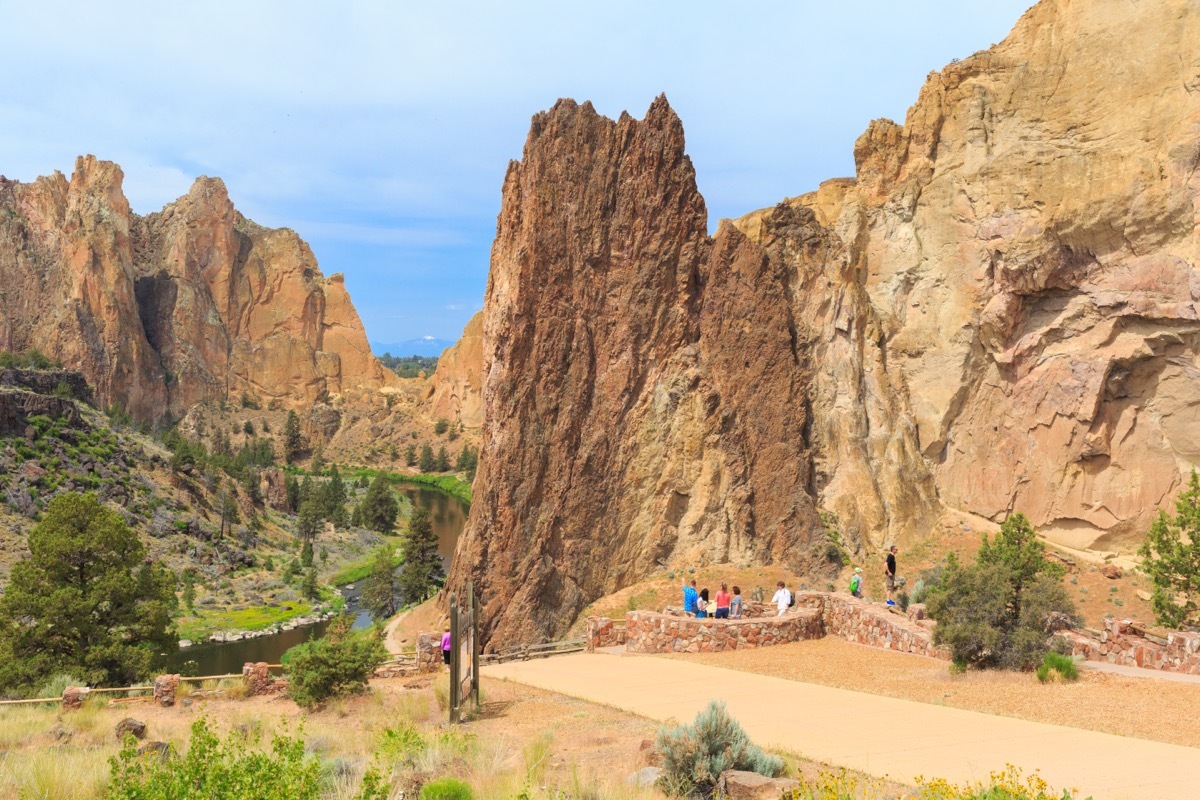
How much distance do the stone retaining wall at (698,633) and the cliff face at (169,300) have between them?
436 feet

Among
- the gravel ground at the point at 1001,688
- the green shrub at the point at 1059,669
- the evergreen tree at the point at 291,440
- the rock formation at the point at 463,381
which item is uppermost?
the rock formation at the point at 463,381

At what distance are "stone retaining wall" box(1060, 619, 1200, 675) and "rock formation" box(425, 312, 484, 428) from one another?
116048mm

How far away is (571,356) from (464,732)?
19324 millimetres

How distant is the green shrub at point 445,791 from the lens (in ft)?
27.2

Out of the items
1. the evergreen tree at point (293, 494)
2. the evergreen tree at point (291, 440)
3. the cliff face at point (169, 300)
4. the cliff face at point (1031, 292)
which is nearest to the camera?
the cliff face at point (1031, 292)

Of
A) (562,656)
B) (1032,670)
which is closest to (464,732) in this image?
(562,656)

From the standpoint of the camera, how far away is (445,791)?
8383 millimetres

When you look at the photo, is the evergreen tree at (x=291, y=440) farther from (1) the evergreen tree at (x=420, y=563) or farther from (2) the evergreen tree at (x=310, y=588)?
(1) the evergreen tree at (x=420, y=563)

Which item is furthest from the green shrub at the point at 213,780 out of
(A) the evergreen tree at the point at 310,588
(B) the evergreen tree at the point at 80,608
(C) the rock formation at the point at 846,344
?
(A) the evergreen tree at the point at 310,588

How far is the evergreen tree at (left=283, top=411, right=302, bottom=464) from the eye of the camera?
132 meters

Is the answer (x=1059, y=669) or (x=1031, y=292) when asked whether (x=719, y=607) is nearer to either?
(x=1059, y=669)

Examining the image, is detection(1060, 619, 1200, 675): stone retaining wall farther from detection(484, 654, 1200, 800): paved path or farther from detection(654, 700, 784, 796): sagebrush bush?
detection(654, 700, 784, 796): sagebrush bush

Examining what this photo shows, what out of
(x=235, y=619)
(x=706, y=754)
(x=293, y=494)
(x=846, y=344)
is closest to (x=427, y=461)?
(x=293, y=494)

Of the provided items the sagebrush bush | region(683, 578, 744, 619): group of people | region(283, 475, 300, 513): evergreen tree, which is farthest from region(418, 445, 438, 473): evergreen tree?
the sagebrush bush
